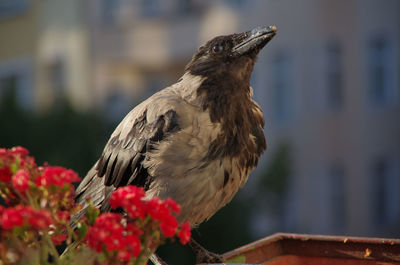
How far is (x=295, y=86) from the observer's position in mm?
16594

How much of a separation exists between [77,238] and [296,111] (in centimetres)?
1475

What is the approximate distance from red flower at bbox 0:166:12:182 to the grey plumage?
1.47 metres

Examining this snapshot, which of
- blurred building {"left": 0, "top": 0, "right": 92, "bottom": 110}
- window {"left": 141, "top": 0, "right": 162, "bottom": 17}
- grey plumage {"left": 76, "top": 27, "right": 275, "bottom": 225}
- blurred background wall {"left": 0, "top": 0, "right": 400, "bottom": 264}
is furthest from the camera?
blurred building {"left": 0, "top": 0, "right": 92, "bottom": 110}

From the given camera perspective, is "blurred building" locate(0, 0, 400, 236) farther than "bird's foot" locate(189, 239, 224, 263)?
Yes

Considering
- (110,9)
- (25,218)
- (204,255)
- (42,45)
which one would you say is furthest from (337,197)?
(25,218)

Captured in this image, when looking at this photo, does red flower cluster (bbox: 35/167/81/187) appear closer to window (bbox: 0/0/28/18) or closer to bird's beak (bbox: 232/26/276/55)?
bird's beak (bbox: 232/26/276/55)

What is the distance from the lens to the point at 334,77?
17.4 meters

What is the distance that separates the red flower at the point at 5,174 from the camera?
2.10 metres

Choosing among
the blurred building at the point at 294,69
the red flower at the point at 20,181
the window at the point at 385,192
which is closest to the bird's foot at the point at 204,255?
the red flower at the point at 20,181

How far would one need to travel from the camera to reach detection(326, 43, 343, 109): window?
17172 millimetres

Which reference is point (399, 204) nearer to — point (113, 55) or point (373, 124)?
point (373, 124)

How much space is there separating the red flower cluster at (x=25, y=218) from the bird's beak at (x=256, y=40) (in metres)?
1.85

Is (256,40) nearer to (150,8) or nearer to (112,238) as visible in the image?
(112,238)

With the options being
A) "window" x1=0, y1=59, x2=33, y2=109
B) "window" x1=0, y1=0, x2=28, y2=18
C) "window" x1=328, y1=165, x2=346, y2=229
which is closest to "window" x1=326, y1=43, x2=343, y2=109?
"window" x1=328, y1=165, x2=346, y2=229
